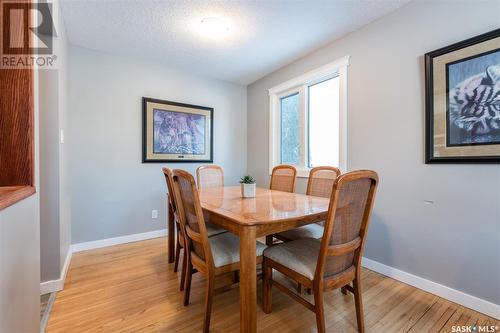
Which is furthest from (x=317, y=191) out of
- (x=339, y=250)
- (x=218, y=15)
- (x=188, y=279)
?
(x=218, y=15)

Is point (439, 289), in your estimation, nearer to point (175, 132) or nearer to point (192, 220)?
point (192, 220)

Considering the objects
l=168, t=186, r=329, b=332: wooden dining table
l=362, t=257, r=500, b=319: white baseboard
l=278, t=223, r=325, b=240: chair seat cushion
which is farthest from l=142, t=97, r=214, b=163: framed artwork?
l=362, t=257, r=500, b=319: white baseboard

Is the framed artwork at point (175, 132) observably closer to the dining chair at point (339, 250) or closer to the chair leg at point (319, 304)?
the dining chair at point (339, 250)

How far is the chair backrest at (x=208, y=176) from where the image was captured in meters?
2.81

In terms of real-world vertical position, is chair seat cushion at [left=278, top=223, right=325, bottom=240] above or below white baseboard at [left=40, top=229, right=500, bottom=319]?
above

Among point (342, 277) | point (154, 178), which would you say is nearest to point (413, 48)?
point (342, 277)

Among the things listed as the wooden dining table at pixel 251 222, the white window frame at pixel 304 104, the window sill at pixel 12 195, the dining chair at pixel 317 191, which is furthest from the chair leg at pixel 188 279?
the white window frame at pixel 304 104

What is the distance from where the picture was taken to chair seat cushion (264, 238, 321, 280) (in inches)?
50.8

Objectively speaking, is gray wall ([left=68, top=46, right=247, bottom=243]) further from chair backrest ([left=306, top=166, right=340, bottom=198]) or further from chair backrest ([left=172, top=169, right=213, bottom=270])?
chair backrest ([left=306, top=166, right=340, bottom=198])

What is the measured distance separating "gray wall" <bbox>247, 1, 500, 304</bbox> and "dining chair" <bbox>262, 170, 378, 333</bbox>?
96 cm

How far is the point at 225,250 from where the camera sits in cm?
150

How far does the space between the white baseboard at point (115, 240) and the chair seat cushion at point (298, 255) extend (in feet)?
7.17

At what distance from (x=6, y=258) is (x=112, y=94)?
2600mm

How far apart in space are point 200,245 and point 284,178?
4.81 feet
